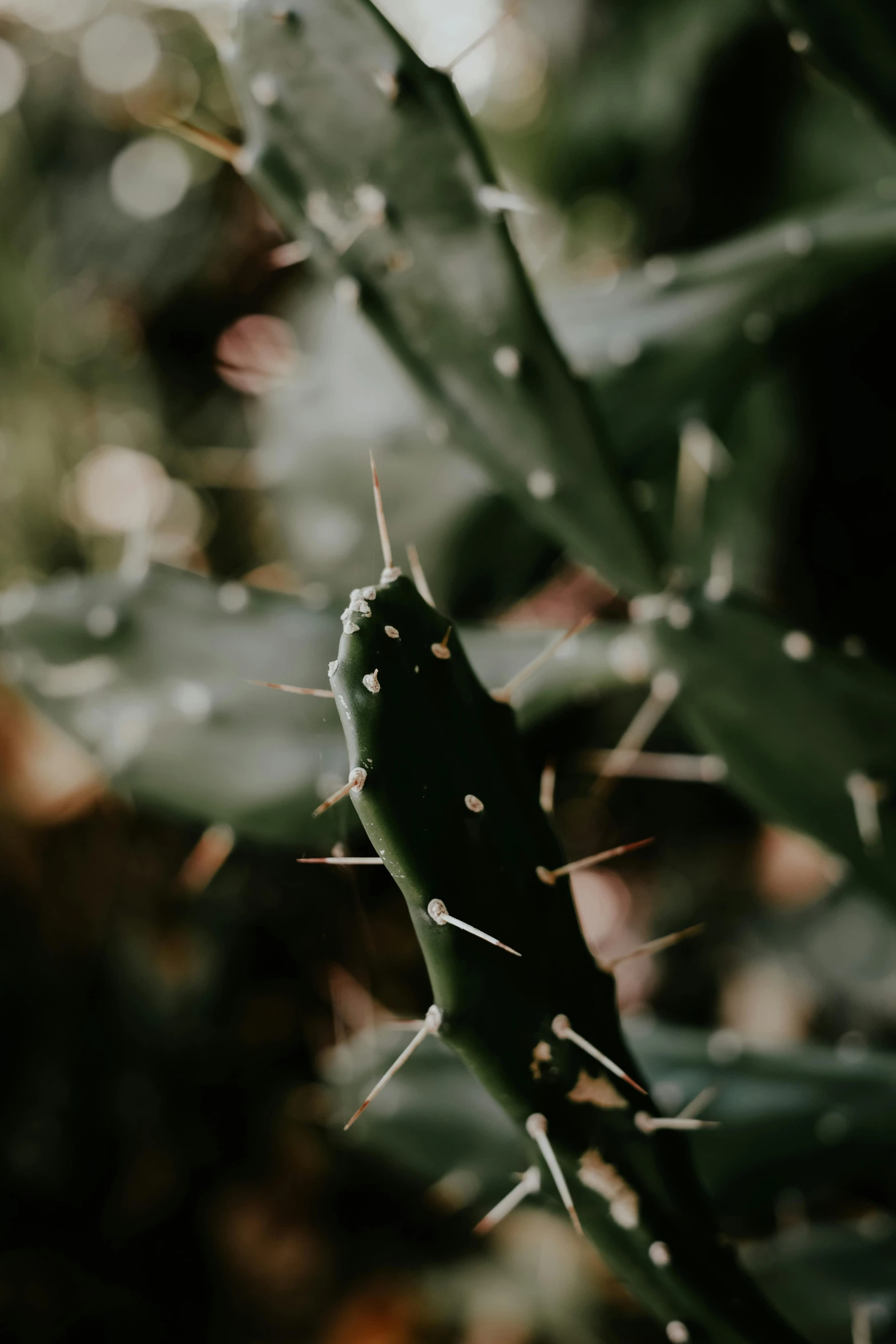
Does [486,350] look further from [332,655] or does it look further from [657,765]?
[657,765]

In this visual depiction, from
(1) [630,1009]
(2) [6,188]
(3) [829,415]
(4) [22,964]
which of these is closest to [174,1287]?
(4) [22,964]

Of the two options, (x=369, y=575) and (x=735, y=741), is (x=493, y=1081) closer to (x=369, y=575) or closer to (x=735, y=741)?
(x=735, y=741)

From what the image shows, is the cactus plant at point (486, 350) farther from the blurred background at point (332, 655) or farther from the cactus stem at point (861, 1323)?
the cactus stem at point (861, 1323)

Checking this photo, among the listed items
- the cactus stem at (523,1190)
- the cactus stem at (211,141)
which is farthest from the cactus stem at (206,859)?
the cactus stem at (211,141)

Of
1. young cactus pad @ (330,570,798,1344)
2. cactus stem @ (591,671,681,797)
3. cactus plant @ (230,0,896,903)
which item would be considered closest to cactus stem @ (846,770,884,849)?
cactus plant @ (230,0,896,903)

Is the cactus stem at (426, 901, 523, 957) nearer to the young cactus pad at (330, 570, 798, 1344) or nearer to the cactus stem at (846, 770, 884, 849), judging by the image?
the young cactus pad at (330, 570, 798, 1344)
